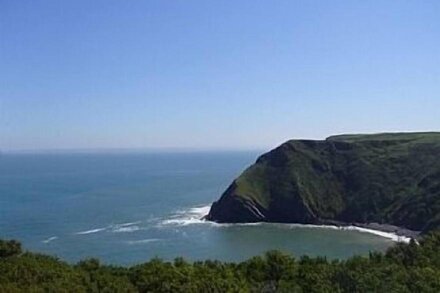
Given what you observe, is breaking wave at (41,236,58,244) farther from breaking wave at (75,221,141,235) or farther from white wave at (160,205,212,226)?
white wave at (160,205,212,226)

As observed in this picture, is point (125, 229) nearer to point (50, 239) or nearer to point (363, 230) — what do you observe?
point (50, 239)

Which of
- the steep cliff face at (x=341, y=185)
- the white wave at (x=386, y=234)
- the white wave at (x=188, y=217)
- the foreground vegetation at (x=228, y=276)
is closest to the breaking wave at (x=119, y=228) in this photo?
the white wave at (x=188, y=217)

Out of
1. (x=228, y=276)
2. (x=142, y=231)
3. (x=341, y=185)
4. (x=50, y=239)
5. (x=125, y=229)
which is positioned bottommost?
(x=142, y=231)

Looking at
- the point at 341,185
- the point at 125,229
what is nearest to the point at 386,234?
the point at 341,185

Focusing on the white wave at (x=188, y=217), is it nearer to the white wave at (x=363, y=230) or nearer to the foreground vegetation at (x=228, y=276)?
the white wave at (x=363, y=230)

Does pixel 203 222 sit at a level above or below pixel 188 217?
below
